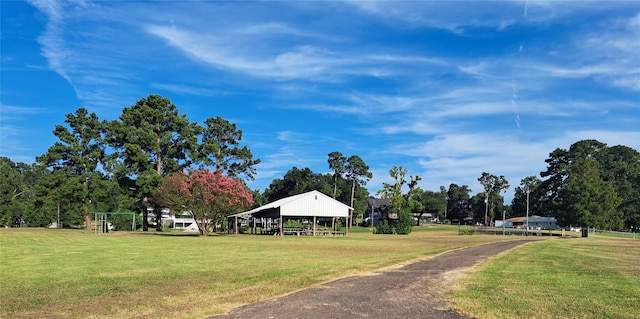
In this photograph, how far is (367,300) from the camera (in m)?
9.30

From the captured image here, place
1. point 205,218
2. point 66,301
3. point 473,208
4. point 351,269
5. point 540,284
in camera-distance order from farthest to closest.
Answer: point 473,208, point 205,218, point 351,269, point 540,284, point 66,301

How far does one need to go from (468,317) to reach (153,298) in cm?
620

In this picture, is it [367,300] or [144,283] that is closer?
[367,300]

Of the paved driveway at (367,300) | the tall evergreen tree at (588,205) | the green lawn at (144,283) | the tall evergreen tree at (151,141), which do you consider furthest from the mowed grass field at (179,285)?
the tall evergreen tree at (588,205)

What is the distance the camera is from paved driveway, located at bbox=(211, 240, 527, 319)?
7.98 meters

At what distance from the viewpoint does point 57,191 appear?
56719 millimetres

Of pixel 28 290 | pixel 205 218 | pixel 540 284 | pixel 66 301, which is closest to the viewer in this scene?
pixel 66 301

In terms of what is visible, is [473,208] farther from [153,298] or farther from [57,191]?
[153,298]

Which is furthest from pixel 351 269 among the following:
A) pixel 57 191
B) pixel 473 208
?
pixel 473 208

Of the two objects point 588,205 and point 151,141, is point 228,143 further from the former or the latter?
Answer: point 588,205

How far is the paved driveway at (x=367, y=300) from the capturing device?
798cm

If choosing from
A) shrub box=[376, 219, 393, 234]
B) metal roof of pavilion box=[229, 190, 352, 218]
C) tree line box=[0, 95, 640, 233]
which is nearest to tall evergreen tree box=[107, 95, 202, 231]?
tree line box=[0, 95, 640, 233]

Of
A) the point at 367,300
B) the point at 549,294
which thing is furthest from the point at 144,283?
the point at 549,294

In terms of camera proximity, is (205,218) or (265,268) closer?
(265,268)
